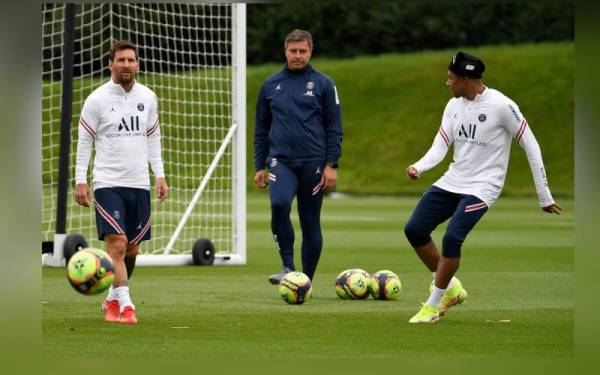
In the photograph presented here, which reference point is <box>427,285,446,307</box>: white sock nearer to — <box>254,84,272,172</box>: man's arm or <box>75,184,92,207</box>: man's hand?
<box>75,184,92,207</box>: man's hand

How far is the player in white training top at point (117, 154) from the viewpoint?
10.2 meters

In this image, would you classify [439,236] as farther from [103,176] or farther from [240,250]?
[103,176]

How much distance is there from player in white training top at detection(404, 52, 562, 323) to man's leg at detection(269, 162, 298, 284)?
84.5 inches

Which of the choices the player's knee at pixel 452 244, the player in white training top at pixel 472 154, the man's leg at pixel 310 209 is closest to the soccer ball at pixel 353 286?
the man's leg at pixel 310 209

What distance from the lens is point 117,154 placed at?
404 inches

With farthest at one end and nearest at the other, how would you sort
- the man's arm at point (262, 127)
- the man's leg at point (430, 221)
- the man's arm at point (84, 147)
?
the man's arm at point (262, 127), the man's leg at point (430, 221), the man's arm at point (84, 147)

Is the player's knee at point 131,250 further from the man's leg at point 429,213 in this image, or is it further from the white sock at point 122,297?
the man's leg at point 429,213

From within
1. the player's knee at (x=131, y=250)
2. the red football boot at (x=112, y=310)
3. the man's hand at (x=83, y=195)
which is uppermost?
the man's hand at (x=83, y=195)

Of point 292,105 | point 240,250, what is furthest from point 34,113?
point 240,250

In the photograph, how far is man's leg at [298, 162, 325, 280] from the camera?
40.5 ft

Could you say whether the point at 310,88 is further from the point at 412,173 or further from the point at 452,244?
the point at 452,244

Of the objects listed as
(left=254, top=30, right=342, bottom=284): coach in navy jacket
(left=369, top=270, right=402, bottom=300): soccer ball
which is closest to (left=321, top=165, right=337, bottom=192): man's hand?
(left=254, top=30, right=342, bottom=284): coach in navy jacket

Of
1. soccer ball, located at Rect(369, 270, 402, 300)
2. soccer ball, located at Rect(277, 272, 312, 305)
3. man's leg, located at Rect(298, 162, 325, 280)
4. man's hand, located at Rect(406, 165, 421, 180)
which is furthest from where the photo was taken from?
man's leg, located at Rect(298, 162, 325, 280)

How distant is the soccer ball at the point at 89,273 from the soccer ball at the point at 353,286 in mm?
3498
